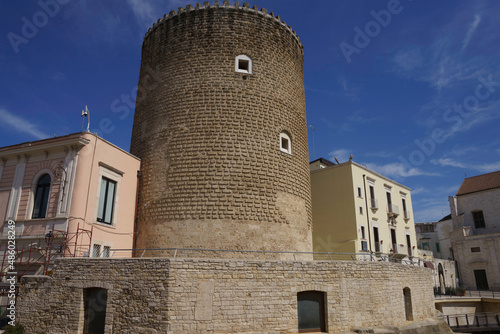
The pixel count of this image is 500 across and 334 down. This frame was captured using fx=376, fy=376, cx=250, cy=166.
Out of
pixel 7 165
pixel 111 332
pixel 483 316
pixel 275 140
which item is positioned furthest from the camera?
pixel 483 316

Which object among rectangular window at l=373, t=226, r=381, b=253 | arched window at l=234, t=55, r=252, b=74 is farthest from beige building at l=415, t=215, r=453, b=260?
arched window at l=234, t=55, r=252, b=74

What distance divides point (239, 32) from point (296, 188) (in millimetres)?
7179

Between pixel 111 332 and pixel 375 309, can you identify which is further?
pixel 375 309

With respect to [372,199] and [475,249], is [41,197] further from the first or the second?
[475,249]

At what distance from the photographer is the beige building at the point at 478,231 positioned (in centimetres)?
3064

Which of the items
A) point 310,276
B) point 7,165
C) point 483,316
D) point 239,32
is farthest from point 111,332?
point 483,316

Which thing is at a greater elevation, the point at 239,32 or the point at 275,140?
the point at 239,32

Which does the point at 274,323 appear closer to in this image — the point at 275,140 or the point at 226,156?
the point at 226,156

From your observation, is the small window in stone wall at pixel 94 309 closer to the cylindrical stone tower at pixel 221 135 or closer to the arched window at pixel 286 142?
the cylindrical stone tower at pixel 221 135

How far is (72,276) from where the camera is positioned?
11156 millimetres

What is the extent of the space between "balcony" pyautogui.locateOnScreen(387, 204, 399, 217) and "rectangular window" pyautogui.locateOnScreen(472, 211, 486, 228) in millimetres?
14497

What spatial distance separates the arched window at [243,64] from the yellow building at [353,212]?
29.0 feet

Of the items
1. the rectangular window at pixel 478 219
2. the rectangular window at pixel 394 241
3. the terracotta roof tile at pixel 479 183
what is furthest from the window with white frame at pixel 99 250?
the terracotta roof tile at pixel 479 183

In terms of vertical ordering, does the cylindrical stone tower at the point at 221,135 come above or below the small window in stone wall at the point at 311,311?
above
